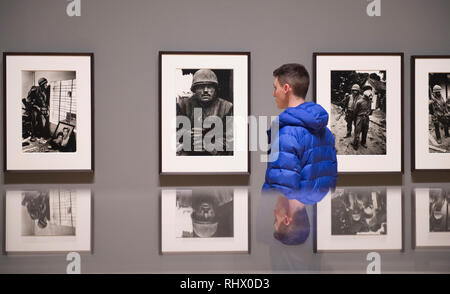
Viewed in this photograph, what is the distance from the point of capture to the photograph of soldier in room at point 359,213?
523 millimetres

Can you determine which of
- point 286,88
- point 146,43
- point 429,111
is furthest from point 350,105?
point 146,43

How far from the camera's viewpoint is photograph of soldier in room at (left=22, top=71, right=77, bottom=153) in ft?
8.14

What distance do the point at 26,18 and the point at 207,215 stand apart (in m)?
2.48

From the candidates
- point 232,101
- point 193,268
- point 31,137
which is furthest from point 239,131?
point 193,268

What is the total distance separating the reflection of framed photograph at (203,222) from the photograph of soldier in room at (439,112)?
2.21 meters

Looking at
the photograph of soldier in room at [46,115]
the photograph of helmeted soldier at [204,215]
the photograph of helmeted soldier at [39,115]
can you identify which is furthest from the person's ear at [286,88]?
the photograph of helmeted soldier at [39,115]

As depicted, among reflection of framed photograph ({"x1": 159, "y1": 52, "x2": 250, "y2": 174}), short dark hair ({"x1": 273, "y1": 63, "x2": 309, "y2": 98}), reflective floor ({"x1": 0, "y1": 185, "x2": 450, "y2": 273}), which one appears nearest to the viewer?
reflective floor ({"x1": 0, "y1": 185, "x2": 450, "y2": 273})

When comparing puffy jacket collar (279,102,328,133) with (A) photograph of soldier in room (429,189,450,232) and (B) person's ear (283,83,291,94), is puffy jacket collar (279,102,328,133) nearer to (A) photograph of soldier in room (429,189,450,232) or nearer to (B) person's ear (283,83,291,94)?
(B) person's ear (283,83,291,94)

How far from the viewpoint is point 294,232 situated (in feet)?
1.56

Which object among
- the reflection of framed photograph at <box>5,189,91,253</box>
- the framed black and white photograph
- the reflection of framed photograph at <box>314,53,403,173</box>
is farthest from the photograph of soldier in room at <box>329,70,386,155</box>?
the reflection of framed photograph at <box>5,189,91,253</box>

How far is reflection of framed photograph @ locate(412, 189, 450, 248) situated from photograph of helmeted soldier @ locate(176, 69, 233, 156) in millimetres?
1729

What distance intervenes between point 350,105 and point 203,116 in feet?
3.08

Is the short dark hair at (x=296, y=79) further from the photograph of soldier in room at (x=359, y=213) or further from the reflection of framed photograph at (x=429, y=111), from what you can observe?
the reflection of framed photograph at (x=429, y=111)

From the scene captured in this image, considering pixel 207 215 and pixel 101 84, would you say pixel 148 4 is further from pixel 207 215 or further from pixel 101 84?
pixel 207 215
